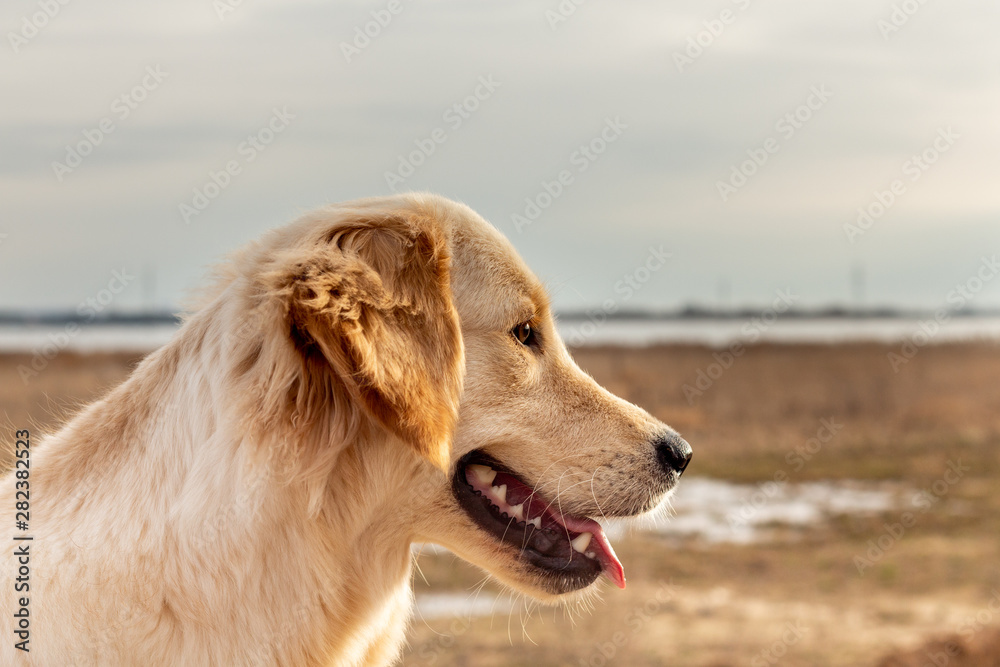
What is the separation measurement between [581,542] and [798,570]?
814 cm

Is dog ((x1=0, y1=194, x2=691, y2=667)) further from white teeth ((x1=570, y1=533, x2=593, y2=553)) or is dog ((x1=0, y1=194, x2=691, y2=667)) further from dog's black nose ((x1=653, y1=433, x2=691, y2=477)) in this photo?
dog's black nose ((x1=653, y1=433, x2=691, y2=477))

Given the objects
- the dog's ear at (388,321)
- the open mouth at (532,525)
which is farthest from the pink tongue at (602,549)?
the dog's ear at (388,321)

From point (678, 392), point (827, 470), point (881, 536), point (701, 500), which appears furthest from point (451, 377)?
point (678, 392)

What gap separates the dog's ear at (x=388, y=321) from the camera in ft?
6.48

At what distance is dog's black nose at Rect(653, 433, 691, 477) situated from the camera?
8.91 ft

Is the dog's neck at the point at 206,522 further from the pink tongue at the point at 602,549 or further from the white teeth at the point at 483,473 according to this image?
the pink tongue at the point at 602,549

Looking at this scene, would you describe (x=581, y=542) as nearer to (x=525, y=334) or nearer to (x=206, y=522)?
(x=525, y=334)

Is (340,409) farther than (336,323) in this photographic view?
Yes

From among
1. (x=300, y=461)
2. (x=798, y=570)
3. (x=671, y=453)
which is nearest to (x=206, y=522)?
(x=300, y=461)

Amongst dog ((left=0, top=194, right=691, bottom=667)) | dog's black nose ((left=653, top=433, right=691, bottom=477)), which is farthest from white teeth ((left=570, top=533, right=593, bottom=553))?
dog's black nose ((left=653, top=433, right=691, bottom=477))

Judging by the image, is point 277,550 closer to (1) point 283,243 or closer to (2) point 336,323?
(2) point 336,323

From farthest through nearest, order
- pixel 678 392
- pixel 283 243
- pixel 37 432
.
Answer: pixel 678 392
pixel 37 432
pixel 283 243

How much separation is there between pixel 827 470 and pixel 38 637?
1539 cm

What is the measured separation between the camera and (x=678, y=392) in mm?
21656
